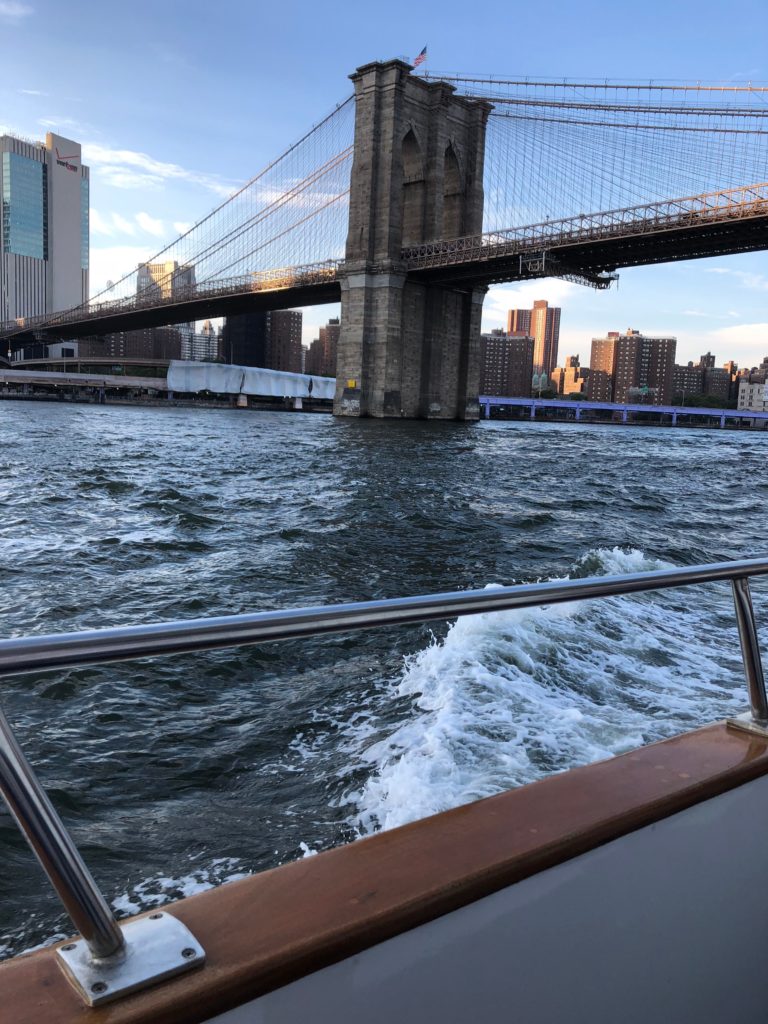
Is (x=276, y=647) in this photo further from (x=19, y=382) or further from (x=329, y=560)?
(x=19, y=382)

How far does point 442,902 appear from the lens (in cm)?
76

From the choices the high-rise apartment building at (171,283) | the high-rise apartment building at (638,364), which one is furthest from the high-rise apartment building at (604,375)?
the high-rise apartment building at (171,283)

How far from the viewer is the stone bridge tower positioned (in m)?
37.7

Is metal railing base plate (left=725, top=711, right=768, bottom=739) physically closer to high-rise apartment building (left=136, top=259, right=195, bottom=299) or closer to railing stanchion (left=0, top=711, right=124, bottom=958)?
railing stanchion (left=0, top=711, right=124, bottom=958)

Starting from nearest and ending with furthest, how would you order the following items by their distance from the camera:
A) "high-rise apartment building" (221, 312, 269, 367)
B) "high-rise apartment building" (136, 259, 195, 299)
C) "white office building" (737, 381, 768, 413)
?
"high-rise apartment building" (136, 259, 195, 299)
"high-rise apartment building" (221, 312, 269, 367)
"white office building" (737, 381, 768, 413)

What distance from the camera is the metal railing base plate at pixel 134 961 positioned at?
609mm

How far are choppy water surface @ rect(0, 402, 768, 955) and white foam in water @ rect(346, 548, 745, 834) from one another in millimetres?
12

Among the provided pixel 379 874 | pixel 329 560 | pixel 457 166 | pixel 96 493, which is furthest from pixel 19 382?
pixel 379 874

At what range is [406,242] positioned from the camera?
42094mm

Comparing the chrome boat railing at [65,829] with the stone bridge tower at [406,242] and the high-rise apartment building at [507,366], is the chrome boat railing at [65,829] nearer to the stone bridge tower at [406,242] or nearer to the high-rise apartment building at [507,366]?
the stone bridge tower at [406,242]

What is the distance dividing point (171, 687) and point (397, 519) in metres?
4.84

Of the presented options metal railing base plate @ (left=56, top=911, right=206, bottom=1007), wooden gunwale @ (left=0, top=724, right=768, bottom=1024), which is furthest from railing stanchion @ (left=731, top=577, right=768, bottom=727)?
metal railing base plate @ (left=56, top=911, right=206, bottom=1007)

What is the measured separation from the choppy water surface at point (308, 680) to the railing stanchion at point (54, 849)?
1307 millimetres

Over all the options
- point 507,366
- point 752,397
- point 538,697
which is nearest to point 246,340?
point 507,366
